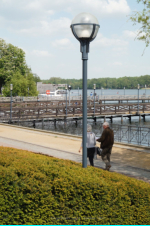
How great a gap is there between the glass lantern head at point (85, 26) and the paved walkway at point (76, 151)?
526cm

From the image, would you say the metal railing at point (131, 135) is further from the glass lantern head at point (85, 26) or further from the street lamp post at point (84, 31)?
the glass lantern head at point (85, 26)

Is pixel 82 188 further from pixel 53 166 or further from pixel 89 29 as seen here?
pixel 89 29

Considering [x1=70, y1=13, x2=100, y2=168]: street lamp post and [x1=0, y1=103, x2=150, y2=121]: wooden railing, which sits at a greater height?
[x1=70, y1=13, x2=100, y2=168]: street lamp post

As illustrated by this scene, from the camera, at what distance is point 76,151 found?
14.3m

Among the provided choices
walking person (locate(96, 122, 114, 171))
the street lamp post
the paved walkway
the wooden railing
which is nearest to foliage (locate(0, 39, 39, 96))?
the wooden railing

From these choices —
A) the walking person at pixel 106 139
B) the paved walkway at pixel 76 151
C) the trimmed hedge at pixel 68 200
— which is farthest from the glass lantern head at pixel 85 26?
the paved walkway at pixel 76 151

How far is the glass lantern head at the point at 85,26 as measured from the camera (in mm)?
5848

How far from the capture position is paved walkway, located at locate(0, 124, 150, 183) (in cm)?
1103

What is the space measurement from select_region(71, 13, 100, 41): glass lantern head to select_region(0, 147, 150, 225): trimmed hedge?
2625 mm

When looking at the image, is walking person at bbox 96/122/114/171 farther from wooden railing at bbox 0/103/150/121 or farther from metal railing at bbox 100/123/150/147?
wooden railing at bbox 0/103/150/121

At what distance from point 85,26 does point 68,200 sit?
3.12 m

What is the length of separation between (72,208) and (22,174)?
93 centimetres

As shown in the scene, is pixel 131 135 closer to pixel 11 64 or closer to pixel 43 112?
pixel 43 112

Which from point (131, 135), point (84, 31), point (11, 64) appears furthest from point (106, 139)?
point (11, 64)
